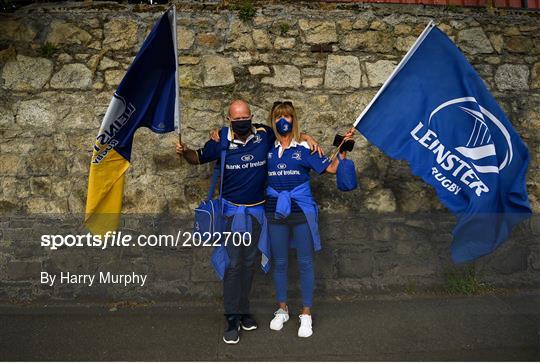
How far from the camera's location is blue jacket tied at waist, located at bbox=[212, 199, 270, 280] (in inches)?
139

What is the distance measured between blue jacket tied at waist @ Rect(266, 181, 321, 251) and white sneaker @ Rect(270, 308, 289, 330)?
0.65 m

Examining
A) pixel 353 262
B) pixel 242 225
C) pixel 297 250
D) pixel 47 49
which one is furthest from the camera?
pixel 353 262

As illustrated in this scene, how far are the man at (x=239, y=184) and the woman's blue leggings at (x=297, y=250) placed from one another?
13cm

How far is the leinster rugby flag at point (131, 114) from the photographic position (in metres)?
3.43

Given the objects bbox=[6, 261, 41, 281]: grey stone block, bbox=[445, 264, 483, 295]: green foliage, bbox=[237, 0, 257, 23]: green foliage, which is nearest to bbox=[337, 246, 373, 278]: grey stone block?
bbox=[445, 264, 483, 295]: green foliage

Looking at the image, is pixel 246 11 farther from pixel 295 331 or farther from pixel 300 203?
pixel 295 331

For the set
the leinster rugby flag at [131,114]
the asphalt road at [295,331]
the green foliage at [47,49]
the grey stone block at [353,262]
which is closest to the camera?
the asphalt road at [295,331]

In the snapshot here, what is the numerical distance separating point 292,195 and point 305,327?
1.06m

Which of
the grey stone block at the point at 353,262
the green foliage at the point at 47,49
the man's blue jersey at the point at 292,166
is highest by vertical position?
the green foliage at the point at 47,49

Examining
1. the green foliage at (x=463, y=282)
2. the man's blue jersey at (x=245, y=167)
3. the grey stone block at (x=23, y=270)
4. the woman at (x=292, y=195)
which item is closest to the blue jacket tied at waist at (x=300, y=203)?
the woman at (x=292, y=195)

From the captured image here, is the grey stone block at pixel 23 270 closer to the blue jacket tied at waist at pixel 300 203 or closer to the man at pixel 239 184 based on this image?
the man at pixel 239 184

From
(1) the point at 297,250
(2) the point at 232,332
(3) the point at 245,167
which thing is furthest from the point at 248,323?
(3) the point at 245,167

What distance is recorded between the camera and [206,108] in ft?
14.3

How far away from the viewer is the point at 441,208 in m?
4.54
